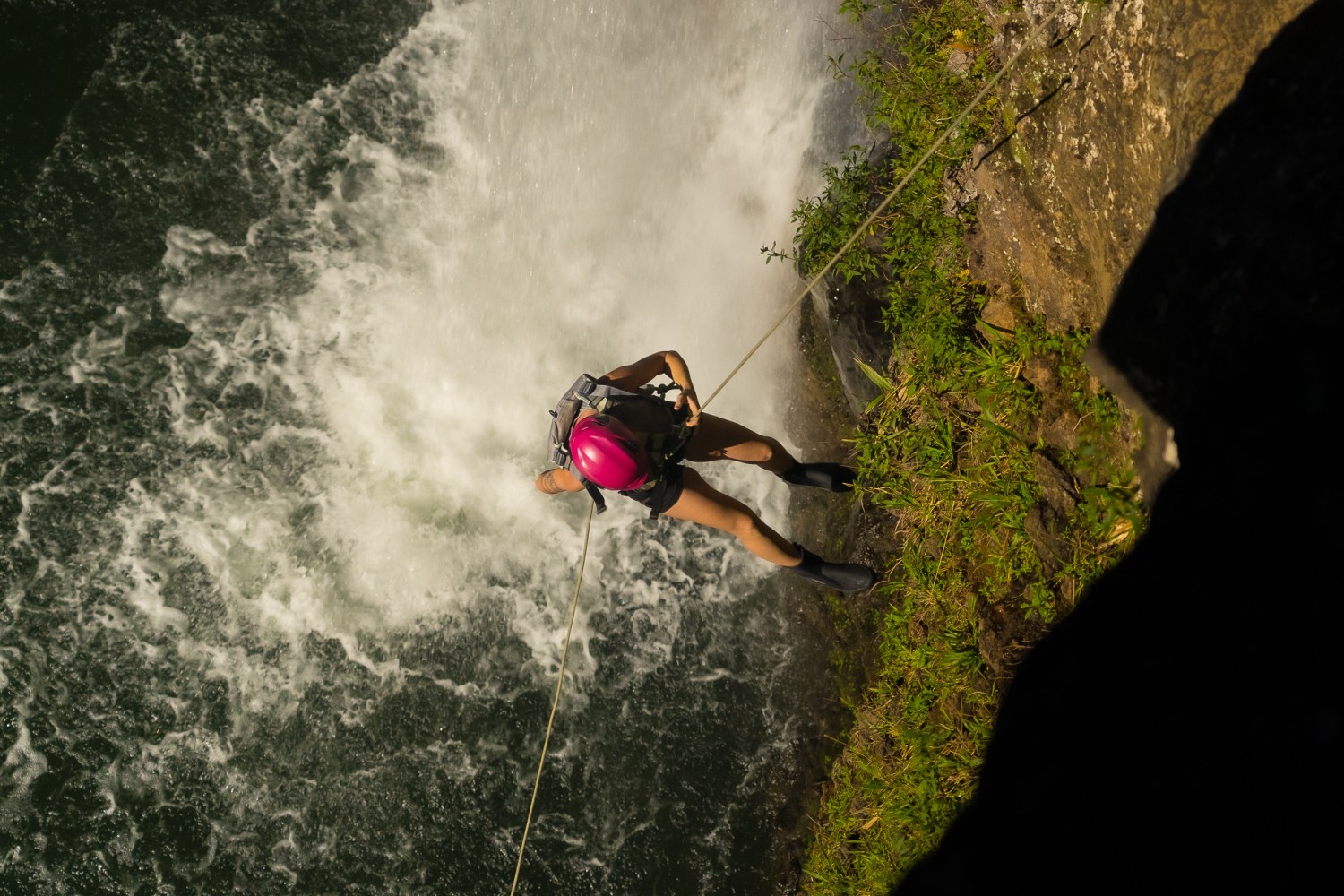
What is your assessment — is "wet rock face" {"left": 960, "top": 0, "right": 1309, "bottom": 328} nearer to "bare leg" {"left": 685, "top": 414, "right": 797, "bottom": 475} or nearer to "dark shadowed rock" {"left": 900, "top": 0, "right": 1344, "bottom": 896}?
"dark shadowed rock" {"left": 900, "top": 0, "right": 1344, "bottom": 896}

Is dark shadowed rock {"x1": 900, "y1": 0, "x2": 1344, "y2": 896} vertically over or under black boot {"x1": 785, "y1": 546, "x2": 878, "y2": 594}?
under

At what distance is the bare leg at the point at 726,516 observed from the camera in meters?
4.05

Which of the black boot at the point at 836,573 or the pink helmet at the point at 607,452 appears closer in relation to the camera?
the pink helmet at the point at 607,452

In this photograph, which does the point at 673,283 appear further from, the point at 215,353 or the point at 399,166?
the point at 215,353

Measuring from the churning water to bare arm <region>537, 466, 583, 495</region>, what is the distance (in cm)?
92

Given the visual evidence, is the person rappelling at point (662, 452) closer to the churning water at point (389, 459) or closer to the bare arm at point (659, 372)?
the bare arm at point (659, 372)

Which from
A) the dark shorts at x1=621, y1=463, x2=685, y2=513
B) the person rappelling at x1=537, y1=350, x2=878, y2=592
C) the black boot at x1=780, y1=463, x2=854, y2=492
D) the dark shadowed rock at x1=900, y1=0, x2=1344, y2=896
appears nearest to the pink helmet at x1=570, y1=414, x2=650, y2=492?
the person rappelling at x1=537, y1=350, x2=878, y2=592

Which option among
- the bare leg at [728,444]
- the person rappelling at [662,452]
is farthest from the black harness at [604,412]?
the bare leg at [728,444]

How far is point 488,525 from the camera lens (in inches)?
203

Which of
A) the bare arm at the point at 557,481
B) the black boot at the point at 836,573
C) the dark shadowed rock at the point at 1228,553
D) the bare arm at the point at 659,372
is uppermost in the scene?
the bare arm at the point at 659,372

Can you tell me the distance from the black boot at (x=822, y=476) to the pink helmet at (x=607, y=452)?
1.36 m

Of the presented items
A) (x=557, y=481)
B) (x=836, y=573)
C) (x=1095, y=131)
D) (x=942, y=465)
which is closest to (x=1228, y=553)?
(x=942, y=465)

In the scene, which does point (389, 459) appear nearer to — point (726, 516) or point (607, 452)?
point (607, 452)

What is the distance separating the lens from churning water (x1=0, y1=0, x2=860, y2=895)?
4797 mm
